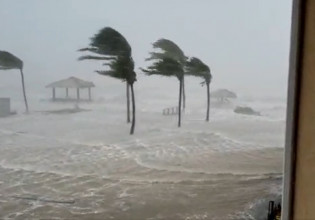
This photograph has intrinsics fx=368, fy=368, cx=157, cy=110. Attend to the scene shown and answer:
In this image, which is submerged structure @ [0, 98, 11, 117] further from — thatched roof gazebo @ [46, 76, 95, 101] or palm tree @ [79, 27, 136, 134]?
palm tree @ [79, 27, 136, 134]

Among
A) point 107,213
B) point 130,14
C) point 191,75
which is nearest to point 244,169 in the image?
point 191,75

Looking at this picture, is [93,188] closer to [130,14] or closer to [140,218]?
[140,218]

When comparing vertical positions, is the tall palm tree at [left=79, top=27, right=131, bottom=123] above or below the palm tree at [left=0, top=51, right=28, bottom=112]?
above

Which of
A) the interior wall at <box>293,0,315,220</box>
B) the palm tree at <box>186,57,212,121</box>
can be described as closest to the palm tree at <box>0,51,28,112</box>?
the palm tree at <box>186,57,212,121</box>

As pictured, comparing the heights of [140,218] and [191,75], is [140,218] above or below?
below

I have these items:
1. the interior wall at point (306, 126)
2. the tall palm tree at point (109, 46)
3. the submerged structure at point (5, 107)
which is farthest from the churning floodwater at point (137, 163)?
the interior wall at point (306, 126)

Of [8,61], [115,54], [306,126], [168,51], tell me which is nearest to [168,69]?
[168,51]
